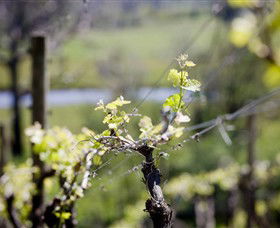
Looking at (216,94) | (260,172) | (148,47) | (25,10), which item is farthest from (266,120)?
(148,47)

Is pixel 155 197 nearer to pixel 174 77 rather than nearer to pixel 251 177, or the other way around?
pixel 174 77

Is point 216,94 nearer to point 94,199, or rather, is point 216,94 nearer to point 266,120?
point 266,120

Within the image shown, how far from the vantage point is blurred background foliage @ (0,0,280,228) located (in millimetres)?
1933

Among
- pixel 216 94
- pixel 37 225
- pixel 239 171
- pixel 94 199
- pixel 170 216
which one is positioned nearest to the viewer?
pixel 170 216

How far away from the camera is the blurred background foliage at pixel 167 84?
6.34 feet

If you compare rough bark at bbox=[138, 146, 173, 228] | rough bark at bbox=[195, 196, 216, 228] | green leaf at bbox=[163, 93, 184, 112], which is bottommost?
rough bark at bbox=[195, 196, 216, 228]

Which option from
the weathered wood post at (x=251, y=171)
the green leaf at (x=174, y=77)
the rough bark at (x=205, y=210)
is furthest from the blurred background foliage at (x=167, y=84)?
the weathered wood post at (x=251, y=171)

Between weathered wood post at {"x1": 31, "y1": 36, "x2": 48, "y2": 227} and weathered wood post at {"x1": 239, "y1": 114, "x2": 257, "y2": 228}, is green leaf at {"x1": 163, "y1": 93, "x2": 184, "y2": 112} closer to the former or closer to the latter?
weathered wood post at {"x1": 31, "y1": 36, "x2": 48, "y2": 227}

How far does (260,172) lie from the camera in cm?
602

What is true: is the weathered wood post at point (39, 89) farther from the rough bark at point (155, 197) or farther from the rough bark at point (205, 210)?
the rough bark at point (205, 210)

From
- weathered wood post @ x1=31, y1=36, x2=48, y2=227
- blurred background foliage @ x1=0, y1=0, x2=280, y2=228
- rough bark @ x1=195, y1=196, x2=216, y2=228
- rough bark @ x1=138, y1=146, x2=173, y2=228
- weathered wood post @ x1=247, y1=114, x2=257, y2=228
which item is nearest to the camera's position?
rough bark @ x1=138, y1=146, x2=173, y2=228

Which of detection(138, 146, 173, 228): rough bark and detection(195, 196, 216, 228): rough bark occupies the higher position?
detection(138, 146, 173, 228): rough bark

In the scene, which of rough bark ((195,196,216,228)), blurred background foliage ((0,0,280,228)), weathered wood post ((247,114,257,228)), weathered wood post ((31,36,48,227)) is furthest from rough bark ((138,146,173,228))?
rough bark ((195,196,216,228))

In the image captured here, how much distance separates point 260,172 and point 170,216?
15.7ft
